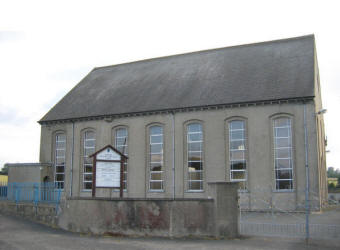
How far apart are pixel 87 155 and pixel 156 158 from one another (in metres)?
5.99

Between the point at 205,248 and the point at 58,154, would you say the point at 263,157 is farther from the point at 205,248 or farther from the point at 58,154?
the point at 58,154

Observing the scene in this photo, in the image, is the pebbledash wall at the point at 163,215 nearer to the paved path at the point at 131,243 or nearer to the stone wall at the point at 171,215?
the stone wall at the point at 171,215

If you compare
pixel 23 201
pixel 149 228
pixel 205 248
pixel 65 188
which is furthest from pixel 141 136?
pixel 205 248

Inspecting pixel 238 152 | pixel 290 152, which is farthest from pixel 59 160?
pixel 290 152

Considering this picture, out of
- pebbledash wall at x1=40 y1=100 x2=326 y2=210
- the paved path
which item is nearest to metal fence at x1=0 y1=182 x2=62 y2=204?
the paved path

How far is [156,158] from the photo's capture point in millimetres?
28016

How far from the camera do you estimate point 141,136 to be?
28500 mm

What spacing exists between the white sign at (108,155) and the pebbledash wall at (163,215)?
197 centimetres

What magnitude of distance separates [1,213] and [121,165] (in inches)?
348

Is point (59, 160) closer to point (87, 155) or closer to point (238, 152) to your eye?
point (87, 155)

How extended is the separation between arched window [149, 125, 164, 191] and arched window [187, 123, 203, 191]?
6.89ft

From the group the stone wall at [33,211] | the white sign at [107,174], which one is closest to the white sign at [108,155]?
the white sign at [107,174]

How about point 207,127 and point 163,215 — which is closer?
point 163,215

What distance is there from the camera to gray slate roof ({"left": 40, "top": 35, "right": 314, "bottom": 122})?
2573cm
